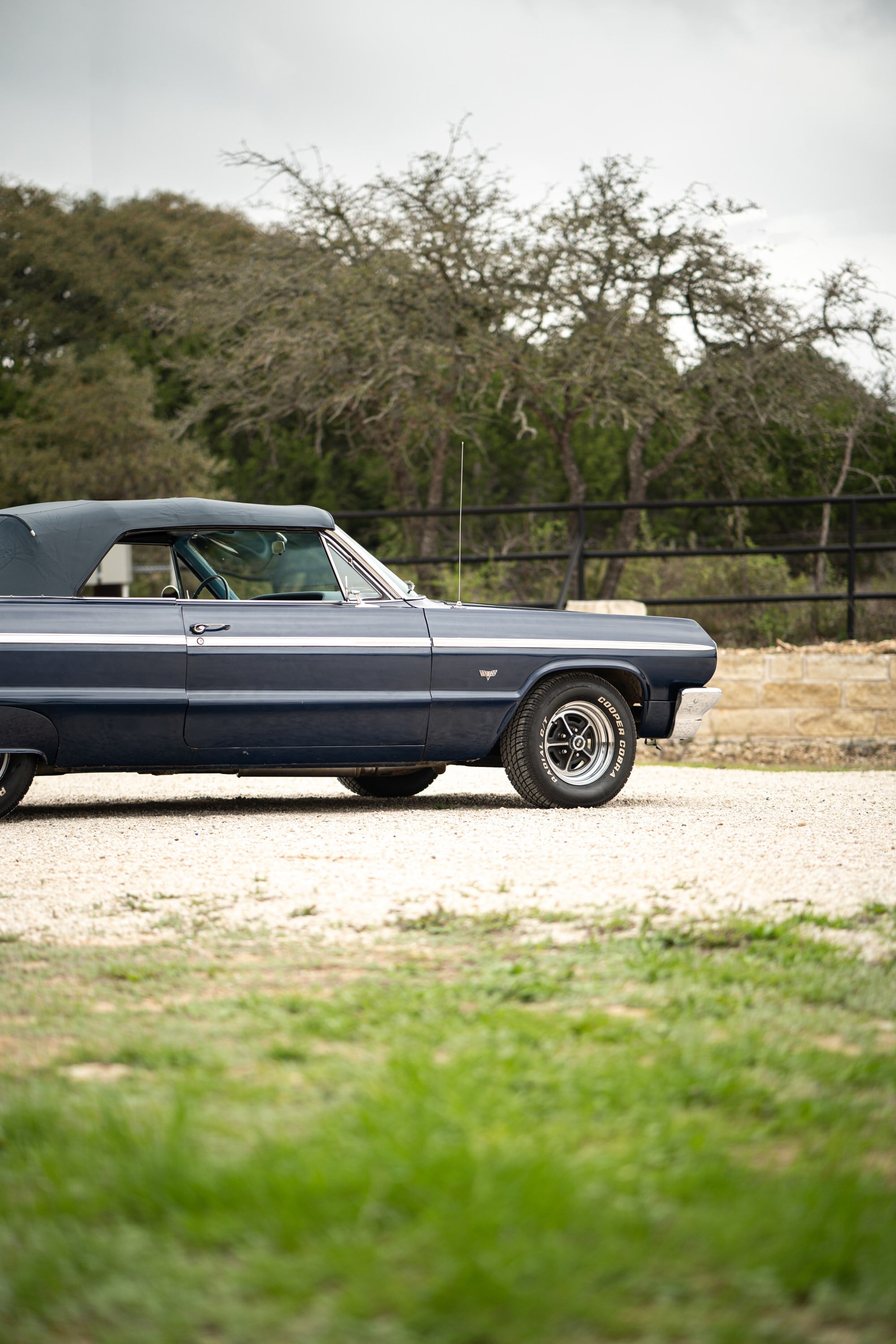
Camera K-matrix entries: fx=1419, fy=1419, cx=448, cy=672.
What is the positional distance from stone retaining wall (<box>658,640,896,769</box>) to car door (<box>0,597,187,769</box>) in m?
6.85

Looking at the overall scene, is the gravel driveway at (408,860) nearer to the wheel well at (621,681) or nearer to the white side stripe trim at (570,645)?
the wheel well at (621,681)

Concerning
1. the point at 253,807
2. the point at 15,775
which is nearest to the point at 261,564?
the point at 253,807

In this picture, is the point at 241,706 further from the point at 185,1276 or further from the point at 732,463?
the point at 732,463

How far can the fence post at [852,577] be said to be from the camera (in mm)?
13836

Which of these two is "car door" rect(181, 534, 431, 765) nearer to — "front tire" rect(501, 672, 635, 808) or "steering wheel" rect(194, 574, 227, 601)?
"steering wheel" rect(194, 574, 227, 601)

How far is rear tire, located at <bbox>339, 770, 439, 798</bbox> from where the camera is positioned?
8.74 metres

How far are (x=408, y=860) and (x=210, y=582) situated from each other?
2.41 m

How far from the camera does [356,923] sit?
4.46m

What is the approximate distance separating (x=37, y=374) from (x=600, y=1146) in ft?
106

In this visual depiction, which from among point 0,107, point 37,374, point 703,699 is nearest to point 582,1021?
point 703,699

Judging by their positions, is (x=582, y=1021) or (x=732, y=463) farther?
(x=732, y=463)

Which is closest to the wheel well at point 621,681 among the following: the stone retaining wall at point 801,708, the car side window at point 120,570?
the car side window at point 120,570

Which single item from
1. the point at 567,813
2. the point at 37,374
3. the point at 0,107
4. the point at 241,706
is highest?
the point at 0,107

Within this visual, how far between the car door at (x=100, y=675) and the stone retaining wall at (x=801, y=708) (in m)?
6.85
